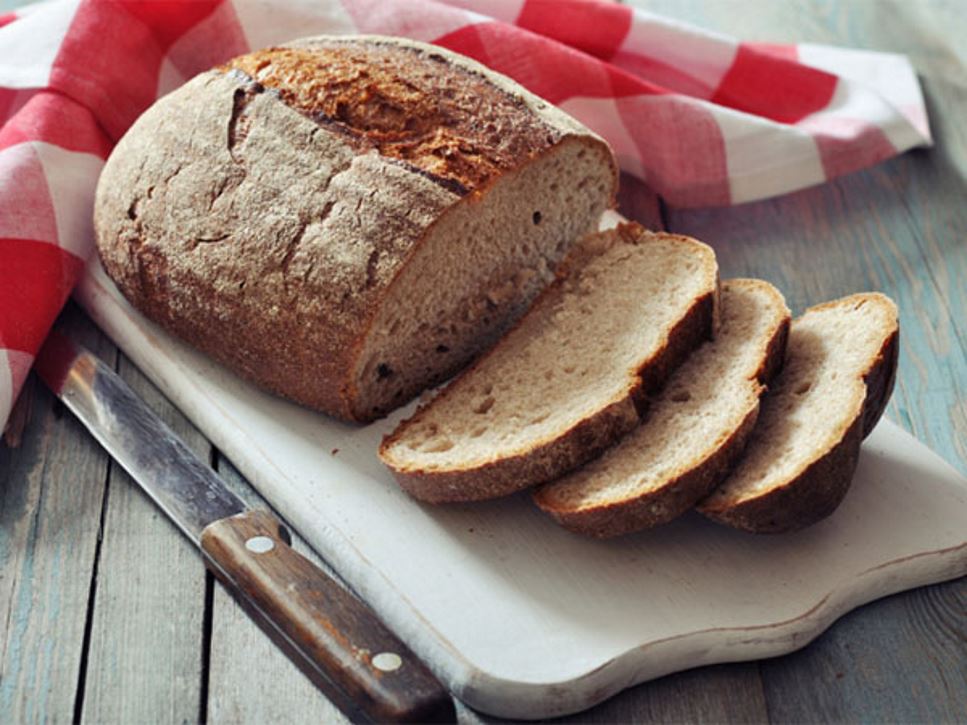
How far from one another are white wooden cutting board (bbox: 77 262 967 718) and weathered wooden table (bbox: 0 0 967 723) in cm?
7

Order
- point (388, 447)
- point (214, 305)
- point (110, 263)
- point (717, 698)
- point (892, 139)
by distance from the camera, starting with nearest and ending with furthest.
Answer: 1. point (717, 698)
2. point (388, 447)
3. point (214, 305)
4. point (110, 263)
5. point (892, 139)

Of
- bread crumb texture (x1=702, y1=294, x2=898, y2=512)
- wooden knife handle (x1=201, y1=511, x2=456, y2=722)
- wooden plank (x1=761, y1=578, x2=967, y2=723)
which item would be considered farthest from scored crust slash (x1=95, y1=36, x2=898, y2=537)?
wooden knife handle (x1=201, y1=511, x2=456, y2=722)

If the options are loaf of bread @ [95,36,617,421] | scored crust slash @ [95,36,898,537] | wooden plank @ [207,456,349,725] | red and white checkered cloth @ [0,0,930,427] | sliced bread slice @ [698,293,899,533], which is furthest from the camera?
red and white checkered cloth @ [0,0,930,427]

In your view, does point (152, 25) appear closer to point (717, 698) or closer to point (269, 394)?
point (269, 394)

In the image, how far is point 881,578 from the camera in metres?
2.59

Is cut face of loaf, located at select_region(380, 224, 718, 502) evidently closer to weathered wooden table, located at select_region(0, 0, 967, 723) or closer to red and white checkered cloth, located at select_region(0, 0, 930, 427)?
A: weathered wooden table, located at select_region(0, 0, 967, 723)

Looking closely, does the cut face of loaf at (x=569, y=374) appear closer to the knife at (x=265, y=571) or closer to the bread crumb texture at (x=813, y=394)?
the bread crumb texture at (x=813, y=394)

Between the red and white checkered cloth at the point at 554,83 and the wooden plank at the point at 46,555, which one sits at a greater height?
the red and white checkered cloth at the point at 554,83

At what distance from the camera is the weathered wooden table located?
2.40 metres

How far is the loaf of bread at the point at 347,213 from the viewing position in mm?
2916

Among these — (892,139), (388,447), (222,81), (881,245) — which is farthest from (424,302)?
(892,139)

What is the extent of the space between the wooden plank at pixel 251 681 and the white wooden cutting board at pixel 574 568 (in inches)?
8.4

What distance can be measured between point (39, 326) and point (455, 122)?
113 centimetres

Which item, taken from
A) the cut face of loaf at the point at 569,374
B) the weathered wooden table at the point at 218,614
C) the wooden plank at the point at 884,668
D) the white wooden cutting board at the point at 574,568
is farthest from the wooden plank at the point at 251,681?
the wooden plank at the point at 884,668
